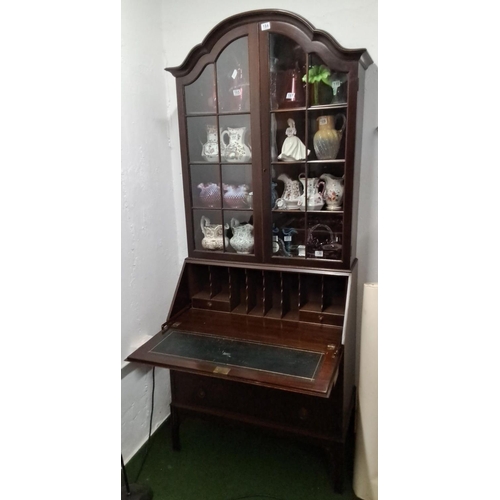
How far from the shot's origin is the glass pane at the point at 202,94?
1.62m

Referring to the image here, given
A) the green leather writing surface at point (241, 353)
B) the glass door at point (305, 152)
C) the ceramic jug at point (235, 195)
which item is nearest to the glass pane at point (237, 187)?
the ceramic jug at point (235, 195)

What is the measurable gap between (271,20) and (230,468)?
6.04 feet

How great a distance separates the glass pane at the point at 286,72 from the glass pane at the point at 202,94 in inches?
10.2

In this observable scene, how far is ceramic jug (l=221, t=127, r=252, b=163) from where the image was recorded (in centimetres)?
165

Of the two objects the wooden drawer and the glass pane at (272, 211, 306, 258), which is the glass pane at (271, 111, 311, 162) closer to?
the glass pane at (272, 211, 306, 258)

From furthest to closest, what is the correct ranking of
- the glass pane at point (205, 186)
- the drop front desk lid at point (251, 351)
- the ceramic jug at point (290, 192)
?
the glass pane at point (205, 186), the ceramic jug at point (290, 192), the drop front desk lid at point (251, 351)

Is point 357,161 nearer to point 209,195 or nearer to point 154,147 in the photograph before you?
point 209,195

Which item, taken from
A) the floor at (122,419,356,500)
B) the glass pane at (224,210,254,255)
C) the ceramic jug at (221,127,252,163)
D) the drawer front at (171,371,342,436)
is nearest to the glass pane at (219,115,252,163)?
the ceramic jug at (221,127,252,163)

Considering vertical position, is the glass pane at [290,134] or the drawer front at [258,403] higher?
the glass pane at [290,134]

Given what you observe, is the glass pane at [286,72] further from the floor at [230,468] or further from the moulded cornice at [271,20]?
the floor at [230,468]

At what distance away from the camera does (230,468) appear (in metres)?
1.70

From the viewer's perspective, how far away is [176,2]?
1.80 metres

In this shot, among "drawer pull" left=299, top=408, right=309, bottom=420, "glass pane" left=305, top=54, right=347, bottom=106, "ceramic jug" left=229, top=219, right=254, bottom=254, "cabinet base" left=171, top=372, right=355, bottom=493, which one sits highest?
"glass pane" left=305, top=54, right=347, bottom=106
